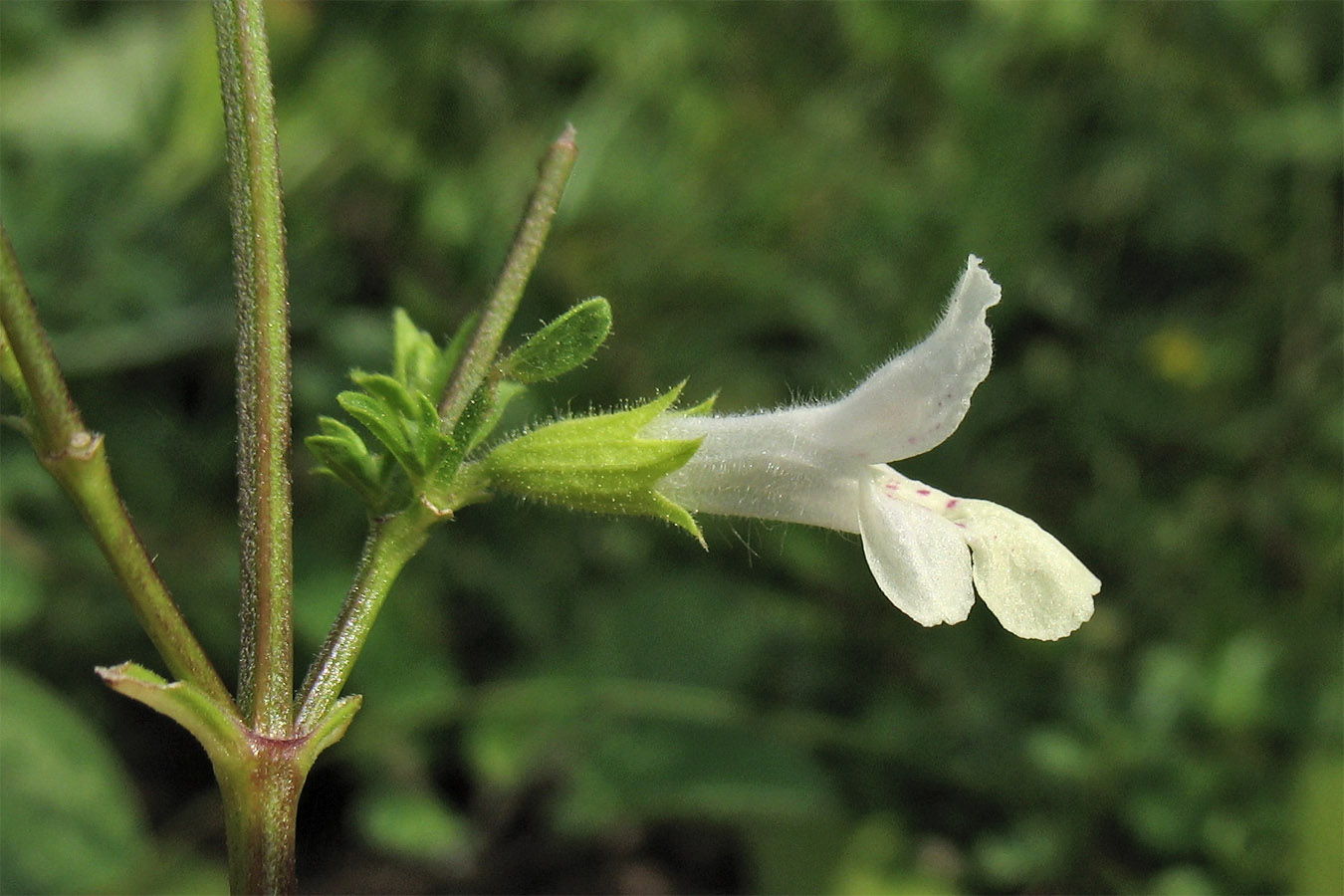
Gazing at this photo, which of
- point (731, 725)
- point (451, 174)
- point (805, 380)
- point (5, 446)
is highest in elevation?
point (451, 174)

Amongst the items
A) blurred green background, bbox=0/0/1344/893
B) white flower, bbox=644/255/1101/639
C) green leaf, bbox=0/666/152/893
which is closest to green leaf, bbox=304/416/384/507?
white flower, bbox=644/255/1101/639

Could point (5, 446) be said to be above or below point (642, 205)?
below

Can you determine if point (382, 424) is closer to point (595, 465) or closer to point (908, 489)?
point (595, 465)

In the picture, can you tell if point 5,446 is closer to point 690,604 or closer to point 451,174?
point 451,174

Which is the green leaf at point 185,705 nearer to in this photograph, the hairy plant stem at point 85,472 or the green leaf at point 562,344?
the hairy plant stem at point 85,472

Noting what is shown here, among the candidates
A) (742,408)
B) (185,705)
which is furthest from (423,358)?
(742,408)

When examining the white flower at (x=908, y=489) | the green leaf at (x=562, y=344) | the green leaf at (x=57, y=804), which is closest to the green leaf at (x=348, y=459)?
the green leaf at (x=562, y=344)

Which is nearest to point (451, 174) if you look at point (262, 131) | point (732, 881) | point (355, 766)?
point (355, 766)
